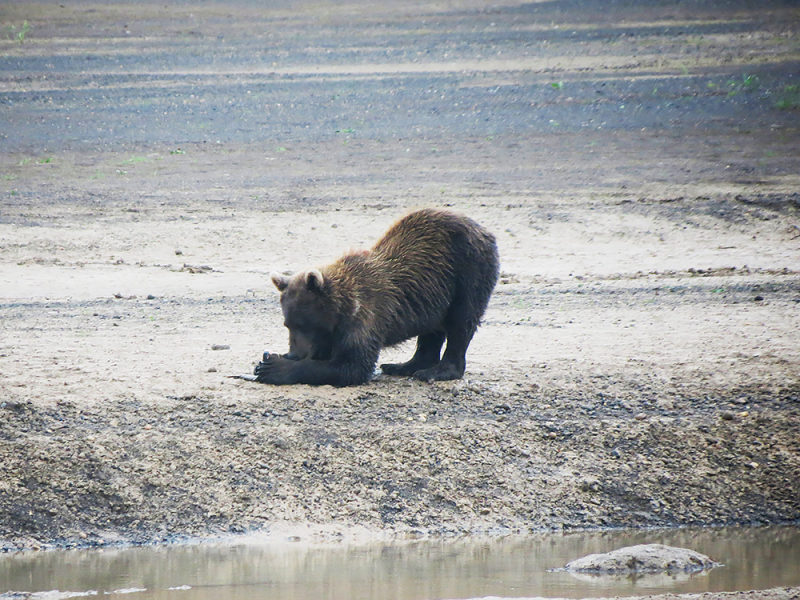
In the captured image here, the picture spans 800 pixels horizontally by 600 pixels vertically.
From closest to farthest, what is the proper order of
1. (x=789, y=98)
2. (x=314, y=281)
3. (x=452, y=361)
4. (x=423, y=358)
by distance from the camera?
(x=314, y=281) → (x=452, y=361) → (x=423, y=358) → (x=789, y=98)

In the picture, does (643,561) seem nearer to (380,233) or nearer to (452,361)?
(452,361)

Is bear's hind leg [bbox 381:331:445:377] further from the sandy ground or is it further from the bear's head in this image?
the bear's head

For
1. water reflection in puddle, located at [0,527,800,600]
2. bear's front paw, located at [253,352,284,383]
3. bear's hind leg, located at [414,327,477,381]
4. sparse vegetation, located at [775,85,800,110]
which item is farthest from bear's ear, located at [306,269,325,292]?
sparse vegetation, located at [775,85,800,110]

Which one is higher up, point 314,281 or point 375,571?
point 314,281

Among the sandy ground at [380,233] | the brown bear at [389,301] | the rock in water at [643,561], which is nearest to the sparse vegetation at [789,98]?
the sandy ground at [380,233]

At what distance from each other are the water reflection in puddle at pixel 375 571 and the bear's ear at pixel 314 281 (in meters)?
1.88

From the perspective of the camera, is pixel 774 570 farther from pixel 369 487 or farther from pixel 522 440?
pixel 369 487

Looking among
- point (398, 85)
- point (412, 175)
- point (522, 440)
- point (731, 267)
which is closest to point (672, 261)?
point (731, 267)

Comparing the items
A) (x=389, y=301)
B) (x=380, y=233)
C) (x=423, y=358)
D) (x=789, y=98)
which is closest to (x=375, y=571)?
(x=389, y=301)

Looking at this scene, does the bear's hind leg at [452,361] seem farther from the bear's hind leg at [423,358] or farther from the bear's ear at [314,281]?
the bear's ear at [314,281]

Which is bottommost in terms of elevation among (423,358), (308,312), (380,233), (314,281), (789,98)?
(423,358)

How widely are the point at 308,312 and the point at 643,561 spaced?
288 centimetres

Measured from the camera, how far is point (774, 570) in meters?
6.83

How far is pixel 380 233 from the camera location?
1551 cm
